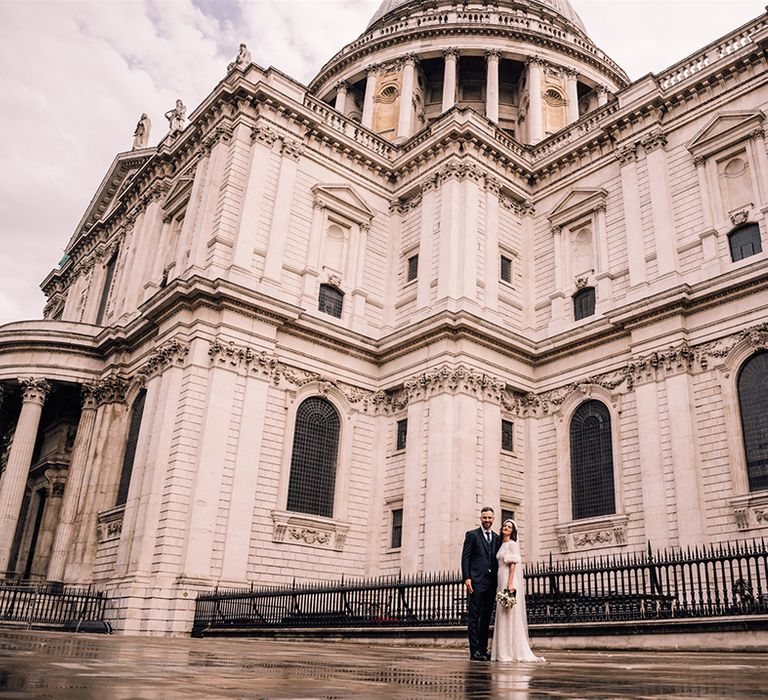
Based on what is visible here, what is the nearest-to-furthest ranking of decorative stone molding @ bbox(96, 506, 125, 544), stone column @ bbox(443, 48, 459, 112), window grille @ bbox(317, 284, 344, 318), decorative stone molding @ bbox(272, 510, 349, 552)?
decorative stone molding @ bbox(272, 510, 349, 552) < decorative stone molding @ bbox(96, 506, 125, 544) < window grille @ bbox(317, 284, 344, 318) < stone column @ bbox(443, 48, 459, 112)

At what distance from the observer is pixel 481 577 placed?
381 inches

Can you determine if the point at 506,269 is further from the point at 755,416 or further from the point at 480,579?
the point at 480,579

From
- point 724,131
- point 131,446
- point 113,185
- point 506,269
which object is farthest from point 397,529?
point 113,185

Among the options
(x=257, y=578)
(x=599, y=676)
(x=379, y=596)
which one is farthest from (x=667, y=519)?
(x=599, y=676)

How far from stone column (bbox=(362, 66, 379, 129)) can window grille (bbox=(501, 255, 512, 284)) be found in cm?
1691

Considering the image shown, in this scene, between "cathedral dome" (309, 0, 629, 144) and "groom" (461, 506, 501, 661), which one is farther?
"cathedral dome" (309, 0, 629, 144)

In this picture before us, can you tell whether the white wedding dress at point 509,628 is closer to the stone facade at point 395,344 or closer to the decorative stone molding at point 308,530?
the stone facade at point 395,344

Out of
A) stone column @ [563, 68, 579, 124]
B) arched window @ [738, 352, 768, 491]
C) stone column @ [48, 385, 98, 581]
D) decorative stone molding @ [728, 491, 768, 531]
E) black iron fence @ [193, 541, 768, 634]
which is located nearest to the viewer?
black iron fence @ [193, 541, 768, 634]

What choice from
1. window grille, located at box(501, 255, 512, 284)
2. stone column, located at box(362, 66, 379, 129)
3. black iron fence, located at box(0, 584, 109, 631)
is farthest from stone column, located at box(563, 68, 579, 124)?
black iron fence, located at box(0, 584, 109, 631)

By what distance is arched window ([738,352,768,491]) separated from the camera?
20.5 metres

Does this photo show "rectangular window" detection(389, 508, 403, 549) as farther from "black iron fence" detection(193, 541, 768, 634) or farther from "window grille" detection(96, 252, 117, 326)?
"window grille" detection(96, 252, 117, 326)

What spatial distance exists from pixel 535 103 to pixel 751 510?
94.6 feet

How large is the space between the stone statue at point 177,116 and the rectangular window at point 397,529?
20970mm

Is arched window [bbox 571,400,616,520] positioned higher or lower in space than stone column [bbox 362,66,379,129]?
lower
